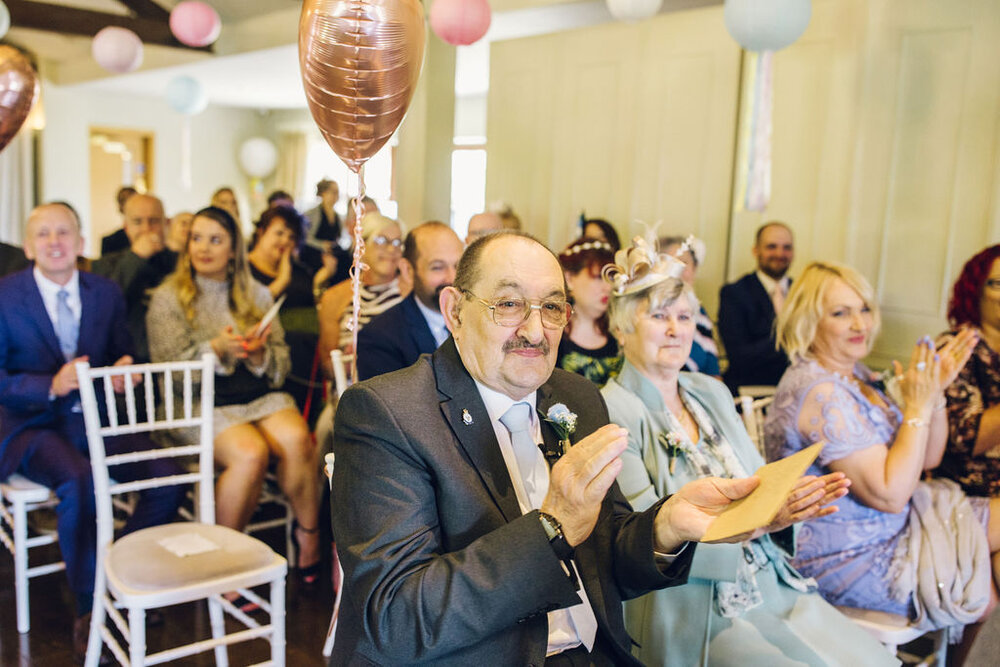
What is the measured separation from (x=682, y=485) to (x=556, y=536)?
2.90 ft

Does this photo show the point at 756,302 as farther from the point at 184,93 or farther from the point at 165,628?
the point at 184,93

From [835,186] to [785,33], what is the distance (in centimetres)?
93

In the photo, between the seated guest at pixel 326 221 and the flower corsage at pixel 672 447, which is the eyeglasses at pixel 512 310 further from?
the seated guest at pixel 326 221

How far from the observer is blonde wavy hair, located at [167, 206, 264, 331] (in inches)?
136

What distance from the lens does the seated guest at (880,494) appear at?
229 centimetres

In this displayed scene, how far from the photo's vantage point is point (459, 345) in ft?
5.23

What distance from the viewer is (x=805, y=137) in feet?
14.0

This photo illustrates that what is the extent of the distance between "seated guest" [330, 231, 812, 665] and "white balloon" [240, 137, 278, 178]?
11.4 meters

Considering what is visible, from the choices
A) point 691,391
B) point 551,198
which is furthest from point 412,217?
point 691,391

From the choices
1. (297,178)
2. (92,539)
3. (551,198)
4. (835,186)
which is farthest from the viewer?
(297,178)

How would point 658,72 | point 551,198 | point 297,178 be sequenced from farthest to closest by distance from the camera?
1. point 297,178
2. point 551,198
3. point 658,72

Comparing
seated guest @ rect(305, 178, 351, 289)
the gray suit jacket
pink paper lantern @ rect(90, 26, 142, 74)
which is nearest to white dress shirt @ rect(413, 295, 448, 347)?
the gray suit jacket

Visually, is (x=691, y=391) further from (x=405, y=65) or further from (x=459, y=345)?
(x=405, y=65)

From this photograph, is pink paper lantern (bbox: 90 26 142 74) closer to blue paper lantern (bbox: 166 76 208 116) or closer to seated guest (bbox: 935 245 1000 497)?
blue paper lantern (bbox: 166 76 208 116)
